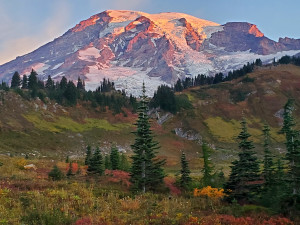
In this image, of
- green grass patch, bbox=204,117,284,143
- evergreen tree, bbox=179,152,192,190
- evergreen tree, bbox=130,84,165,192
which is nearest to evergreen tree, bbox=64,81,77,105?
green grass patch, bbox=204,117,284,143

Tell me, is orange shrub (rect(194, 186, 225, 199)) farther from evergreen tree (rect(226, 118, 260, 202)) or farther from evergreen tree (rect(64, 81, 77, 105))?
evergreen tree (rect(64, 81, 77, 105))

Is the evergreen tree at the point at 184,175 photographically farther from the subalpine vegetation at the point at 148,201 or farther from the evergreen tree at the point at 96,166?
the evergreen tree at the point at 96,166

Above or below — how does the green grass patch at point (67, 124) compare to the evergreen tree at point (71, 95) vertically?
below

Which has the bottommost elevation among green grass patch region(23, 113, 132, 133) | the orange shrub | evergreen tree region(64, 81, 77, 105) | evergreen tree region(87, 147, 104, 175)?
the orange shrub

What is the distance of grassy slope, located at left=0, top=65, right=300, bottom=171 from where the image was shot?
2936 inches

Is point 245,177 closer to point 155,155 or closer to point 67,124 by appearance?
point 155,155

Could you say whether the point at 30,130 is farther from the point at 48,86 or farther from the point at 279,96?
the point at 279,96

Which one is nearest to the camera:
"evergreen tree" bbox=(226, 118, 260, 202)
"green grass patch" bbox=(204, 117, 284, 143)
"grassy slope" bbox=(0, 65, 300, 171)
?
"evergreen tree" bbox=(226, 118, 260, 202)

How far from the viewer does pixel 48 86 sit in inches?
5748

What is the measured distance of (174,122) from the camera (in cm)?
11925

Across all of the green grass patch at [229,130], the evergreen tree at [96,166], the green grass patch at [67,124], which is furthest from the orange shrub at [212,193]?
the green grass patch at [229,130]

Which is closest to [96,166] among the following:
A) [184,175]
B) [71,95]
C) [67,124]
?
[184,175]

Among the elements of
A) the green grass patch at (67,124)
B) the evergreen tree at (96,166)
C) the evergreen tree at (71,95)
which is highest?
the evergreen tree at (71,95)

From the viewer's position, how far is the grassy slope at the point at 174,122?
74.6 metres
